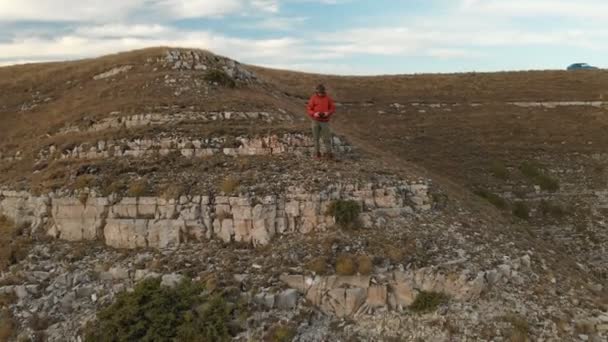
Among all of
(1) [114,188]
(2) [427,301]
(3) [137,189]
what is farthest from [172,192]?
(2) [427,301]

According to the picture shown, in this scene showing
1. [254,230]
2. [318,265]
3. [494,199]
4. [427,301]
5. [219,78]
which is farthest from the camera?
[494,199]

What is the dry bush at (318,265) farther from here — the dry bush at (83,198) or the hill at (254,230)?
the dry bush at (83,198)

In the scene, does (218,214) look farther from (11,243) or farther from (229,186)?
(11,243)

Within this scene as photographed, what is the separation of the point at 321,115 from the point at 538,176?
17874mm

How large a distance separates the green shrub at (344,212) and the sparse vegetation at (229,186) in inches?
135

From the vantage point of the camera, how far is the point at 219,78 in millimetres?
28531

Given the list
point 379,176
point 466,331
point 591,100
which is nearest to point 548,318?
point 466,331

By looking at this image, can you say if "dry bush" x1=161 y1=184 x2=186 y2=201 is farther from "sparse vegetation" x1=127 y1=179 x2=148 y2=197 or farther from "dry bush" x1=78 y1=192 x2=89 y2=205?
"dry bush" x1=78 y1=192 x2=89 y2=205

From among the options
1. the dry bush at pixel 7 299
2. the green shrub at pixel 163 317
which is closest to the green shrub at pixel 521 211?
the green shrub at pixel 163 317

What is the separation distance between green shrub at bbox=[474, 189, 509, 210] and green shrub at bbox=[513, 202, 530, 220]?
51cm

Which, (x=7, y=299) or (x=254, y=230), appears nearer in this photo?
(x=7, y=299)

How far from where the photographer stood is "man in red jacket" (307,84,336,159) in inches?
805

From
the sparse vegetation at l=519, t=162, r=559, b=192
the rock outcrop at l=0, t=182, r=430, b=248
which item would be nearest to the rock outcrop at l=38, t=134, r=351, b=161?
the rock outcrop at l=0, t=182, r=430, b=248

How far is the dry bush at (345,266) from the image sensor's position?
54.4 ft
